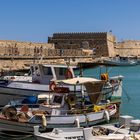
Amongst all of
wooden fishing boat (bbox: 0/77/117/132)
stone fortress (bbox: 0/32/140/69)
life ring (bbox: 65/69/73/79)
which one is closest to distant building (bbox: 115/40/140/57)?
stone fortress (bbox: 0/32/140/69)

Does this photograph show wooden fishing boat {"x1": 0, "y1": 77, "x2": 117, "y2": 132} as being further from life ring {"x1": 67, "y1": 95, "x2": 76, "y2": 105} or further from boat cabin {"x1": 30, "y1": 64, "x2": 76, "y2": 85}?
boat cabin {"x1": 30, "y1": 64, "x2": 76, "y2": 85}

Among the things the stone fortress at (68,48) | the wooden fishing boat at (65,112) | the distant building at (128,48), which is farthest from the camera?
the distant building at (128,48)

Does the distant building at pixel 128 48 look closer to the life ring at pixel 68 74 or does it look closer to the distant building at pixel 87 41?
the distant building at pixel 87 41

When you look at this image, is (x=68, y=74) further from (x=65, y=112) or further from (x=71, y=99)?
(x=65, y=112)

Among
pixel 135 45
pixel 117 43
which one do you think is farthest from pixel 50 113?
pixel 135 45

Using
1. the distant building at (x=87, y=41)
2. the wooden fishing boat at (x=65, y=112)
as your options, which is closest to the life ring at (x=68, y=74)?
A: the wooden fishing boat at (x=65, y=112)

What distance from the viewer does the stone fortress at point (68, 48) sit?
53.8 meters

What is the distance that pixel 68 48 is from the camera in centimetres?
8312

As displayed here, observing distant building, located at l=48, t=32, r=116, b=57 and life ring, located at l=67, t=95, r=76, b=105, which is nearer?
life ring, located at l=67, t=95, r=76, b=105

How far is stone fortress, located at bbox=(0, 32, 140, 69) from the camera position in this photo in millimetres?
53781

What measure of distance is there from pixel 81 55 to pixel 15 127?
60543 millimetres

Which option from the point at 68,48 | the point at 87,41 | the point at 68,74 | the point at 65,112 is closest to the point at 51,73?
the point at 68,74

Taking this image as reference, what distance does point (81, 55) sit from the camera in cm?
7488

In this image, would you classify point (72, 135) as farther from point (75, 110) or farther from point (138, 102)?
point (138, 102)
